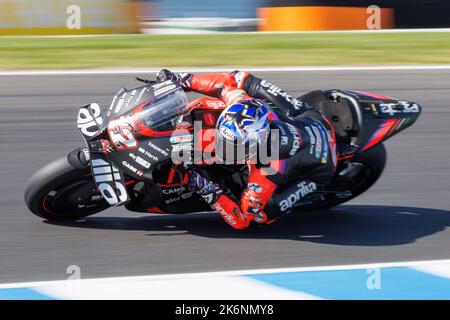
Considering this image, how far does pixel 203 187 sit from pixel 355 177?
4.61ft

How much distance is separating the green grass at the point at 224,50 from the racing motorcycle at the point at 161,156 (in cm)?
534

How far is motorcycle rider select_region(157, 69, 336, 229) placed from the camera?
16.8 feet

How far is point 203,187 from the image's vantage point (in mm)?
5250

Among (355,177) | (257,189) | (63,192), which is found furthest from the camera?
(355,177)

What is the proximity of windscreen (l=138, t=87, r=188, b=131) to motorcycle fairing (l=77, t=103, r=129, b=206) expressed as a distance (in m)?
0.31

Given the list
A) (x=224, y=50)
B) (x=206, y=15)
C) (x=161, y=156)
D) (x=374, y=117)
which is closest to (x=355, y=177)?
(x=374, y=117)

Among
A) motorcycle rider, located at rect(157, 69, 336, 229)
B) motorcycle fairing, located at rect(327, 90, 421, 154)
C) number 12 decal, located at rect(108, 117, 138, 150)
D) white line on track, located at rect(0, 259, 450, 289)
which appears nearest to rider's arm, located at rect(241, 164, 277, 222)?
motorcycle rider, located at rect(157, 69, 336, 229)

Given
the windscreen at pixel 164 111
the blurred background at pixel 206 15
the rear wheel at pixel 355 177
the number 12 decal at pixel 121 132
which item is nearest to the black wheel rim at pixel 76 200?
the number 12 decal at pixel 121 132

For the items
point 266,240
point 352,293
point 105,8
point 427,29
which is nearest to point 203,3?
point 105,8

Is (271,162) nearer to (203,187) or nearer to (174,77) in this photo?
(203,187)

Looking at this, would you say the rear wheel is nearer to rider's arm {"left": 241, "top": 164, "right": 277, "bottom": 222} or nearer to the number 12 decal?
rider's arm {"left": 241, "top": 164, "right": 277, "bottom": 222}

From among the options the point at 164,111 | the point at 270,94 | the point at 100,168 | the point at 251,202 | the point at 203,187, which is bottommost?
the point at 251,202

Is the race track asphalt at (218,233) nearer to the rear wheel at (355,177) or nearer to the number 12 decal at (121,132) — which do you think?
the rear wheel at (355,177)
